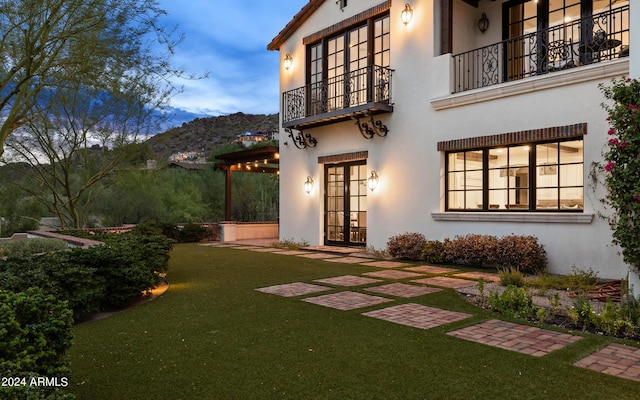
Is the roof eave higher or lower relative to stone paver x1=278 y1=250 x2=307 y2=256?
higher

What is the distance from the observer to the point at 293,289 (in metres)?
6.41

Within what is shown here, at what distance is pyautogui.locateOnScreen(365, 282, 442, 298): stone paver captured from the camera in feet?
19.8

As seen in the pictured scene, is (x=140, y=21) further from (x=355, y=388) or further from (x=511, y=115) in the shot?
(x=511, y=115)

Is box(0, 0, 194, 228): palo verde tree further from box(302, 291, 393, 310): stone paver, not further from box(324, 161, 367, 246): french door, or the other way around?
box(324, 161, 367, 246): french door

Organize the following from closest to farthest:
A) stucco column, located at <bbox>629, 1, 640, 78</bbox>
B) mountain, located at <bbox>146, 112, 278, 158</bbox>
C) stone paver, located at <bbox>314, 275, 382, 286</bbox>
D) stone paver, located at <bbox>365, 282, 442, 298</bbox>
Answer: stucco column, located at <bbox>629, 1, 640, 78</bbox> < stone paver, located at <bbox>365, 282, 442, 298</bbox> < stone paver, located at <bbox>314, 275, 382, 286</bbox> < mountain, located at <bbox>146, 112, 278, 158</bbox>

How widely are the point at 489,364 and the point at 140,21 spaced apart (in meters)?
5.78

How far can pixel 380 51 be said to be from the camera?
37.1 ft

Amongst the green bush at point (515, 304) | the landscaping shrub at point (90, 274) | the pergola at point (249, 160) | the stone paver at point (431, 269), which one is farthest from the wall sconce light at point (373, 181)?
the green bush at point (515, 304)

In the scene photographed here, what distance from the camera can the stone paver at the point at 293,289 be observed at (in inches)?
241

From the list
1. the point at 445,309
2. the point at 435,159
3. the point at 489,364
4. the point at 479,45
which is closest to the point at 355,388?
the point at 489,364

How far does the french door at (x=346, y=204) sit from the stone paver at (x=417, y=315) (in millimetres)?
6602

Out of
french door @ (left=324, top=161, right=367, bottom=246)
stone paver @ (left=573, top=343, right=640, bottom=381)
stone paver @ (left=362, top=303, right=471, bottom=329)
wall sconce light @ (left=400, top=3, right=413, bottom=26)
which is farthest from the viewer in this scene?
french door @ (left=324, top=161, right=367, bottom=246)

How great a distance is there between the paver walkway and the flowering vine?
1508mm

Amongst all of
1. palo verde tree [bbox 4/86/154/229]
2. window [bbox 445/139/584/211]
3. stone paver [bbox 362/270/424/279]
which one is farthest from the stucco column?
palo verde tree [bbox 4/86/154/229]
